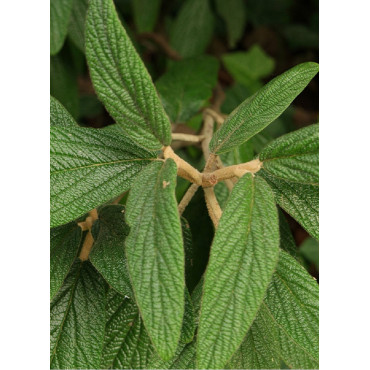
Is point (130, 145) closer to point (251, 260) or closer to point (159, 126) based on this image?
point (159, 126)

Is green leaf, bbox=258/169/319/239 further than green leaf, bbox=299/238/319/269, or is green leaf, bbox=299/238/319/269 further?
green leaf, bbox=299/238/319/269

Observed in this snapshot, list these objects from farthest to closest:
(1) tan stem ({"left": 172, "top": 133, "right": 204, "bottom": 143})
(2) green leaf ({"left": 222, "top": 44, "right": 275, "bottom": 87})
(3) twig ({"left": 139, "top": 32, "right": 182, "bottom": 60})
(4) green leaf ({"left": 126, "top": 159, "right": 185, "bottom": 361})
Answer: (2) green leaf ({"left": 222, "top": 44, "right": 275, "bottom": 87})
(3) twig ({"left": 139, "top": 32, "right": 182, "bottom": 60})
(1) tan stem ({"left": 172, "top": 133, "right": 204, "bottom": 143})
(4) green leaf ({"left": 126, "top": 159, "right": 185, "bottom": 361})

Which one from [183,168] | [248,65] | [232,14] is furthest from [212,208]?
[248,65]

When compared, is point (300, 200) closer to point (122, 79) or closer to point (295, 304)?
point (295, 304)

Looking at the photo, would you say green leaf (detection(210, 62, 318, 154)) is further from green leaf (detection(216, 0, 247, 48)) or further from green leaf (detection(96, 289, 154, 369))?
green leaf (detection(216, 0, 247, 48))

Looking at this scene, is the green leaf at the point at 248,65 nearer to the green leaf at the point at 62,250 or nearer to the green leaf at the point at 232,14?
the green leaf at the point at 232,14

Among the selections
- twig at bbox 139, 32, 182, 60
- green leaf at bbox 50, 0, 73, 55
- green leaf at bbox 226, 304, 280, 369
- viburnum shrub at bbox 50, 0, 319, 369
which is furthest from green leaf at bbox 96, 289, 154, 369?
twig at bbox 139, 32, 182, 60

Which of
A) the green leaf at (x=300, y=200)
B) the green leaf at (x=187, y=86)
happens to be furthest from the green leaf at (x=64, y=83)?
the green leaf at (x=300, y=200)
